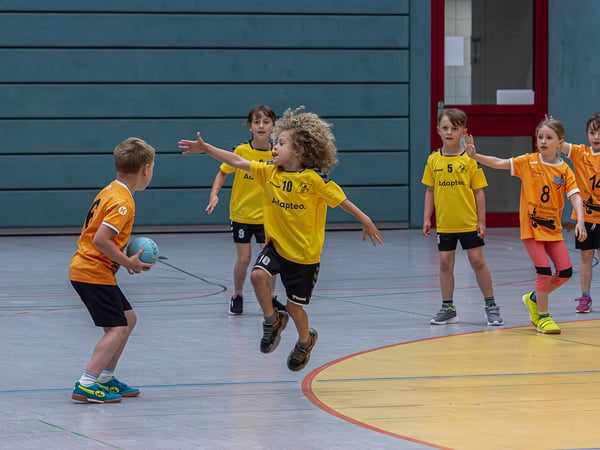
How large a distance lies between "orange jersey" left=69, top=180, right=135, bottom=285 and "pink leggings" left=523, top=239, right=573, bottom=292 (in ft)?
12.2

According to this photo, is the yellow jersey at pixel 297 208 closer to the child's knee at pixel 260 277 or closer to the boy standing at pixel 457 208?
the child's knee at pixel 260 277

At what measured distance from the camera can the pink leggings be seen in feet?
26.5

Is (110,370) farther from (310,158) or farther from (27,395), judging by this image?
(310,158)

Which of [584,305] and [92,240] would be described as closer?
[92,240]

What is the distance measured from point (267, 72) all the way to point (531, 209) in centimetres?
1099

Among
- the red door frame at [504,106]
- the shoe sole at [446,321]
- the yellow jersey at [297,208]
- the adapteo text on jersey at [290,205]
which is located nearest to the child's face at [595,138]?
the shoe sole at [446,321]

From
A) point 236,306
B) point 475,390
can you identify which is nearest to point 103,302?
point 475,390

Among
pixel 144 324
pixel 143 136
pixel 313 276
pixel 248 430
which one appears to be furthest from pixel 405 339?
pixel 143 136

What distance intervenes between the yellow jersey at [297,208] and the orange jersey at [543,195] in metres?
2.36

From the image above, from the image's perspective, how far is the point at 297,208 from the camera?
6332mm

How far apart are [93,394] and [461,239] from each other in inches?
158

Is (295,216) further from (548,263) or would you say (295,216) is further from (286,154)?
(548,263)

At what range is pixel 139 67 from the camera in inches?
719

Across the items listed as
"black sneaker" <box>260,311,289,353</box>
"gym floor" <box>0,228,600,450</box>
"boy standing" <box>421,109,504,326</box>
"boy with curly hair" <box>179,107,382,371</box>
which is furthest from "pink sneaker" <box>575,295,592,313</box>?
"black sneaker" <box>260,311,289,353</box>
